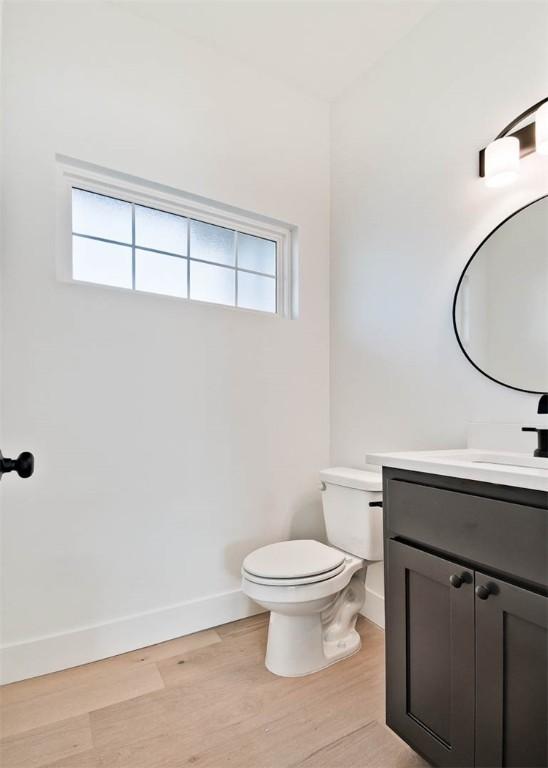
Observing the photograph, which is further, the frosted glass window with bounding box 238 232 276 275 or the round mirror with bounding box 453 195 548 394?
the frosted glass window with bounding box 238 232 276 275

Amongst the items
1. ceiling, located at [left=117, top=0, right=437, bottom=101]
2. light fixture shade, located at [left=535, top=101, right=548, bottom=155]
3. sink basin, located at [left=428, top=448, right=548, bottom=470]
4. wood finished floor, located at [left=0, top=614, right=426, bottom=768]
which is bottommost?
wood finished floor, located at [left=0, top=614, right=426, bottom=768]

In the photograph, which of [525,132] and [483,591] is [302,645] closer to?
[483,591]

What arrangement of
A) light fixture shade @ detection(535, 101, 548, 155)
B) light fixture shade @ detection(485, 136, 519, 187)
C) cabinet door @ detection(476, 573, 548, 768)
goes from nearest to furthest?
cabinet door @ detection(476, 573, 548, 768)
light fixture shade @ detection(535, 101, 548, 155)
light fixture shade @ detection(485, 136, 519, 187)

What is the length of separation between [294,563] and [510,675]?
2.89 ft

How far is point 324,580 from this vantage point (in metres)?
1.63

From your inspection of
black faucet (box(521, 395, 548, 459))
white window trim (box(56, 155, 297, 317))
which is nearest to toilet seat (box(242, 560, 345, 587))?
black faucet (box(521, 395, 548, 459))

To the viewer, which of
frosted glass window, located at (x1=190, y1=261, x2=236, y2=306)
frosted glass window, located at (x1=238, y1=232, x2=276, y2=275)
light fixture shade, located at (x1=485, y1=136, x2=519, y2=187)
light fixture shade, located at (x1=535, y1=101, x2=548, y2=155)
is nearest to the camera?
light fixture shade, located at (x1=535, y1=101, x2=548, y2=155)

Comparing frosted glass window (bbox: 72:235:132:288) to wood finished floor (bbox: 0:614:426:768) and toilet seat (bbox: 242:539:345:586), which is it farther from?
wood finished floor (bbox: 0:614:426:768)

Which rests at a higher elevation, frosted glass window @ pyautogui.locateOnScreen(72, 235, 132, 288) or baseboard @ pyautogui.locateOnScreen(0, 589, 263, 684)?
frosted glass window @ pyautogui.locateOnScreen(72, 235, 132, 288)

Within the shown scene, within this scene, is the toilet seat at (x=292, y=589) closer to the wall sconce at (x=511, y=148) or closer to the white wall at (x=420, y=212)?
the white wall at (x=420, y=212)

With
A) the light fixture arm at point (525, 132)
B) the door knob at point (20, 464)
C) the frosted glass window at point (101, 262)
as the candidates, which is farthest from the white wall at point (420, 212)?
the door knob at point (20, 464)

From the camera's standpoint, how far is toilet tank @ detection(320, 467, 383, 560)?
181cm

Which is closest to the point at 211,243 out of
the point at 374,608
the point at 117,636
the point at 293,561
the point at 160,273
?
the point at 160,273

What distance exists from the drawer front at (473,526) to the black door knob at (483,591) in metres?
0.05
